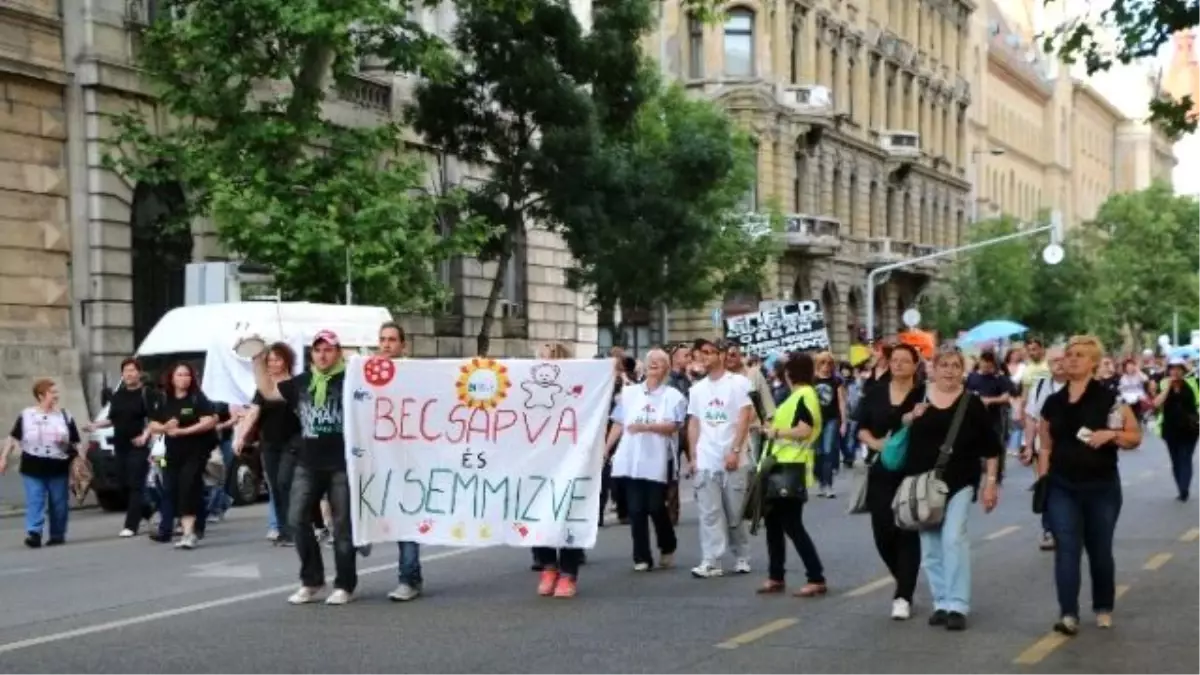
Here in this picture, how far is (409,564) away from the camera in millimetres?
13453

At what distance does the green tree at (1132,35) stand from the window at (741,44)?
41324 millimetres

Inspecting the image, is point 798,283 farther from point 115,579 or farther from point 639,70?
point 115,579

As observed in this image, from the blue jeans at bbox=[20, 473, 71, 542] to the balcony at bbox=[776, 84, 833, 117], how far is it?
44.5 meters

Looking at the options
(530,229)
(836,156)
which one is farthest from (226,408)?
(836,156)

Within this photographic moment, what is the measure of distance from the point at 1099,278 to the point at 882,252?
15.1 m

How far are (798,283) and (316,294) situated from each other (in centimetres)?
3566

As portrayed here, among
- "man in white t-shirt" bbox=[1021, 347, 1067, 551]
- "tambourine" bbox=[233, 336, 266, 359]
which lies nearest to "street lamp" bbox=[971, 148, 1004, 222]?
"tambourine" bbox=[233, 336, 266, 359]

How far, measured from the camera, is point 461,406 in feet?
45.2

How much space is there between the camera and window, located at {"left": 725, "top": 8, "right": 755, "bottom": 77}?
6022 centimetres

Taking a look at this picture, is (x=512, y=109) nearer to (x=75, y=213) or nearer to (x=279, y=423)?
(x=75, y=213)

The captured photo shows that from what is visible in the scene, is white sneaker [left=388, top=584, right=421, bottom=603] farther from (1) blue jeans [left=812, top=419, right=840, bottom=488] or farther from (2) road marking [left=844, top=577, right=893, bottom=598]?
(1) blue jeans [left=812, top=419, right=840, bottom=488]

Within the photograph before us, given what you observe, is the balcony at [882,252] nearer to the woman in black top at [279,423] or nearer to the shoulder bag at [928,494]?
the woman in black top at [279,423]

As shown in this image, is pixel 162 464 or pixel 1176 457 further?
pixel 1176 457

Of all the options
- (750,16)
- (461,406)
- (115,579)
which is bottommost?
(115,579)
